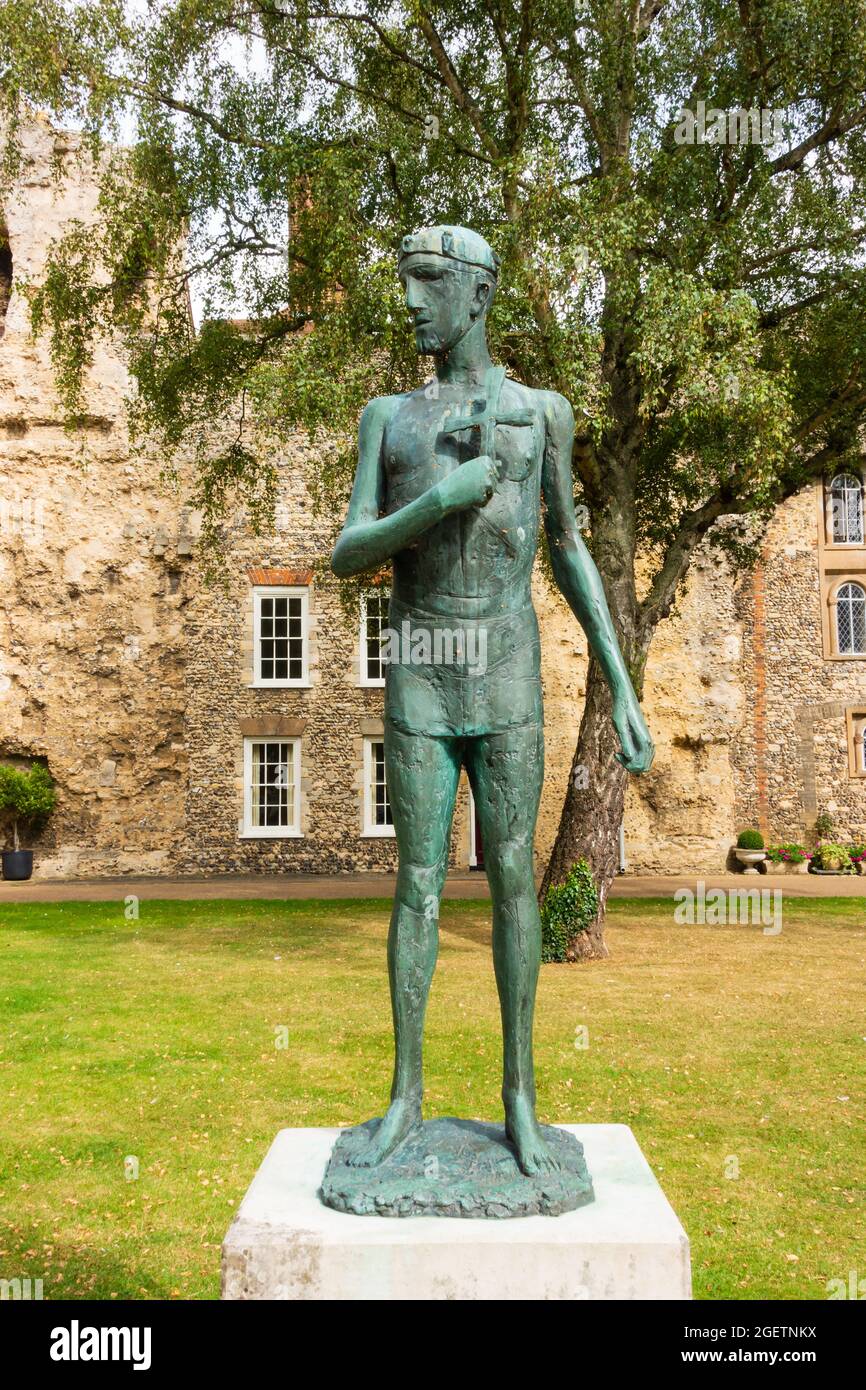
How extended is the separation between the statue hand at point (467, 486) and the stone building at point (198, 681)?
17.3 meters

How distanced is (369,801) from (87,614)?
6.21 metres

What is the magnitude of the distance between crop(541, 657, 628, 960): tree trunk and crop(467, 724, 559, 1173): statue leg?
8.16 meters

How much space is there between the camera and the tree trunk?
11.5 metres

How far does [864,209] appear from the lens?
11023 millimetres

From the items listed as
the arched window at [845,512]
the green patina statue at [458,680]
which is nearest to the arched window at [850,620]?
the arched window at [845,512]

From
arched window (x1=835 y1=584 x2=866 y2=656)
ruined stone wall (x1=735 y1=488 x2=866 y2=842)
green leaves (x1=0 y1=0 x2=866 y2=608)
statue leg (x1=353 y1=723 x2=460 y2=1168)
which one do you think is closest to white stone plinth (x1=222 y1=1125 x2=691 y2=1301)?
statue leg (x1=353 y1=723 x2=460 y2=1168)

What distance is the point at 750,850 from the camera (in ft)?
69.5

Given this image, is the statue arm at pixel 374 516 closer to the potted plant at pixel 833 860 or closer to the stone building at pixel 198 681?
the stone building at pixel 198 681

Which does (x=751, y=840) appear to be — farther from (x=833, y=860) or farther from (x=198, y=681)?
(x=198, y=681)

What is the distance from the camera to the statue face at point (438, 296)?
10.9ft

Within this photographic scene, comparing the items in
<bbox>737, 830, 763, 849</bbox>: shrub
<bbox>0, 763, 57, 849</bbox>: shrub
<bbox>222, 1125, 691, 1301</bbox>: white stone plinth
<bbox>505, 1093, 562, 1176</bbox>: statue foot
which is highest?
<bbox>0, 763, 57, 849</bbox>: shrub

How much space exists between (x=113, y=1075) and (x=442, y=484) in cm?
543

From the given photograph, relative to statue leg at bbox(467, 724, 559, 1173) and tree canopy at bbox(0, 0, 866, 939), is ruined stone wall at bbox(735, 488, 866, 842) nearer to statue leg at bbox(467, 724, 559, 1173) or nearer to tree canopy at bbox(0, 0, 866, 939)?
tree canopy at bbox(0, 0, 866, 939)

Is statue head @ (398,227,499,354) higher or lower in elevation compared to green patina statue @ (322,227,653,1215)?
higher
